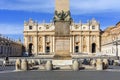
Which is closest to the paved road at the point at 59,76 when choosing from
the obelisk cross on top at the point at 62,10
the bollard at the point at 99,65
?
the bollard at the point at 99,65

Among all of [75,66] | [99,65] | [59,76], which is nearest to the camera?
[59,76]

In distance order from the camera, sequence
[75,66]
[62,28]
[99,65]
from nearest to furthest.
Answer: [75,66] → [62,28] → [99,65]

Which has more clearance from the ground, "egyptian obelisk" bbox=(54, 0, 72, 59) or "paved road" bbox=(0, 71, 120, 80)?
"egyptian obelisk" bbox=(54, 0, 72, 59)

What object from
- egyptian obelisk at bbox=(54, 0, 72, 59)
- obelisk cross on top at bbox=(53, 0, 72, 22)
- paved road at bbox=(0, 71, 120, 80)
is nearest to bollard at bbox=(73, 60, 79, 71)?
egyptian obelisk at bbox=(54, 0, 72, 59)

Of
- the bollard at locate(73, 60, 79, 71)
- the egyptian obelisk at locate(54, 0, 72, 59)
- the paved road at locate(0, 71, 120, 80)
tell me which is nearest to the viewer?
the paved road at locate(0, 71, 120, 80)

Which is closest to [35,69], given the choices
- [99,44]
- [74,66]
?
[74,66]

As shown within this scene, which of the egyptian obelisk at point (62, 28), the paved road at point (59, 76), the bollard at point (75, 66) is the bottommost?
the paved road at point (59, 76)

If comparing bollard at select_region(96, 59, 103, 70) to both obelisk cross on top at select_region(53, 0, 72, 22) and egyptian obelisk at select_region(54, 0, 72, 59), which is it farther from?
obelisk cross on top at select_region(53, 0, 72, 22)

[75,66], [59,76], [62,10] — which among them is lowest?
[59,76]

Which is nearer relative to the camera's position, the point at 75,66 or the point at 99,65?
the point at 75,66

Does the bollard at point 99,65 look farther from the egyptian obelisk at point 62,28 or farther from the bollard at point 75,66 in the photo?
the egyptian obelisk at point 62,28

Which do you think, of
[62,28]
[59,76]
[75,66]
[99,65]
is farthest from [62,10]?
[59,76]

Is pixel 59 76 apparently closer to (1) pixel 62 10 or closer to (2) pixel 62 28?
(2) pixel 62 28

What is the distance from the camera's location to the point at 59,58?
37188mm
